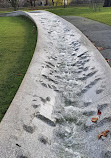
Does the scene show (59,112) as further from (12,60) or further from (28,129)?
(12,60)

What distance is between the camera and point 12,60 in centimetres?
407

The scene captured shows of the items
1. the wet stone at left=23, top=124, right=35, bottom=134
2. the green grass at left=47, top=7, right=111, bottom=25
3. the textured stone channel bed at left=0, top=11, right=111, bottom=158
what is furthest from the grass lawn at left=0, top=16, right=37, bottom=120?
the green grass at left=47, top=7, right=111, bottom=25

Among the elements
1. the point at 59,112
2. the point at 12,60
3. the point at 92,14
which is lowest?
the point at 59,112

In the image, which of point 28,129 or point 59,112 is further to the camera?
point 59,112

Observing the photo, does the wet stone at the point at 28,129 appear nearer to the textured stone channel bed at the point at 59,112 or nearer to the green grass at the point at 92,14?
the textured stone channel bed at the point at 59,112

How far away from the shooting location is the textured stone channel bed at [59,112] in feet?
6.38

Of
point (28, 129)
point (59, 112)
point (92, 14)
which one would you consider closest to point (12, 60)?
point (59, 112)

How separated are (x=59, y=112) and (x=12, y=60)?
6.30 feet

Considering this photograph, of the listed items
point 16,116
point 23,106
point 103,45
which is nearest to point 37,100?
point 23,106

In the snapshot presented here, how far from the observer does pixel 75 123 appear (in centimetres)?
248

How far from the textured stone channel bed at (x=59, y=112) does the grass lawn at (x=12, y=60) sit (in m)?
0.26

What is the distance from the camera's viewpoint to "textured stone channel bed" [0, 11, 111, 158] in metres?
1.94

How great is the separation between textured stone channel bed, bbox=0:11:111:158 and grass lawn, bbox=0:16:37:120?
257mm

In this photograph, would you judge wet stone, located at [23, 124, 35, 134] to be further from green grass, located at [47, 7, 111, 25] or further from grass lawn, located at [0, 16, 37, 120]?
green grass, located at [47, 7, 111, 25]
